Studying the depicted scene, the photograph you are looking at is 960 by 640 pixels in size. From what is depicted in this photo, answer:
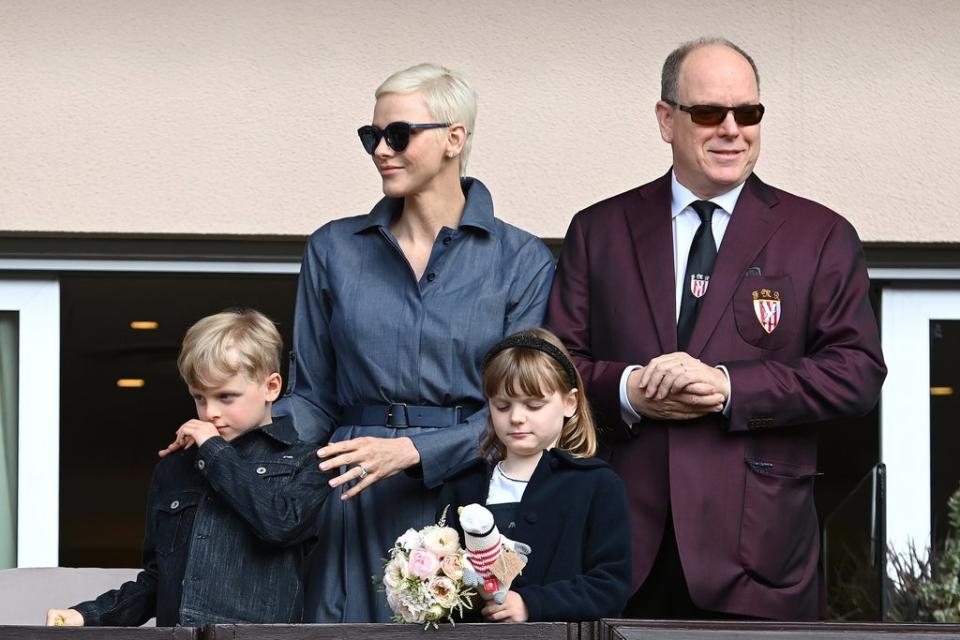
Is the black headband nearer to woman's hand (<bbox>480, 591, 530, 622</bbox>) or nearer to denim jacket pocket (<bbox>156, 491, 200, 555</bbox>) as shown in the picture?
woman's hand (<bbox>480, 591, 530, 622</bbox>)

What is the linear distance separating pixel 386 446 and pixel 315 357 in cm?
45

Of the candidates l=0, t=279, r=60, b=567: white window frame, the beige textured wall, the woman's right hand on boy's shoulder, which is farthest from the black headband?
l=0, t=279, r=60, b=567: white window frame

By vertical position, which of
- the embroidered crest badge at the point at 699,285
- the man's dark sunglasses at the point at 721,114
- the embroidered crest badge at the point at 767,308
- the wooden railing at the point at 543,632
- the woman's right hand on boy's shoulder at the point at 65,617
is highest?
the man's dark sunglasses at the point at 721,114

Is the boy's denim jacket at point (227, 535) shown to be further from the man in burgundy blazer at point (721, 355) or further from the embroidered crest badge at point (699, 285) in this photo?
the embroidered crest badge at point (699, 285)

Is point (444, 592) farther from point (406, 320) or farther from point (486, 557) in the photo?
point (406, 320)

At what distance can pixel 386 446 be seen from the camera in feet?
12.4

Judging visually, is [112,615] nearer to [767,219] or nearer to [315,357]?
[315,357]

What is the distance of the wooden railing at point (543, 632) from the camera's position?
3199mm

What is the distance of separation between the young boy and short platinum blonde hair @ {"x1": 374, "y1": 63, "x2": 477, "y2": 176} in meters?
0.61

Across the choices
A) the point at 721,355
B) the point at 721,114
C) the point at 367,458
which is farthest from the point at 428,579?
the point at 721,114

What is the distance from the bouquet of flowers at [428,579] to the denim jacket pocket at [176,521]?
657 mm

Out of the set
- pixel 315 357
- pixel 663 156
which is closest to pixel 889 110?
pixel 663 156

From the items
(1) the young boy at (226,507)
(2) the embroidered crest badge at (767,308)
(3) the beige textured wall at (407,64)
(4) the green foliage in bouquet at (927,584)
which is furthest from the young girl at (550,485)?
(3) the beige textured wall at (407,64)

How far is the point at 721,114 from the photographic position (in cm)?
404
